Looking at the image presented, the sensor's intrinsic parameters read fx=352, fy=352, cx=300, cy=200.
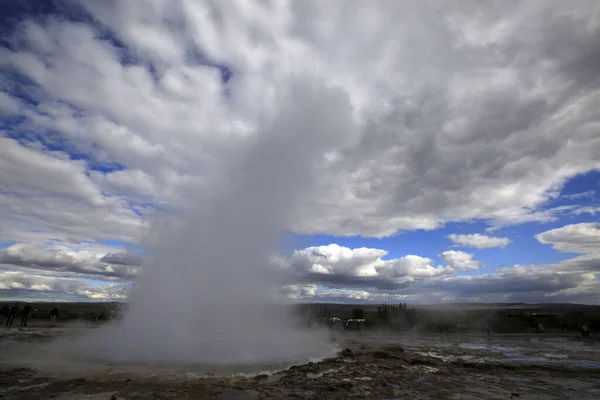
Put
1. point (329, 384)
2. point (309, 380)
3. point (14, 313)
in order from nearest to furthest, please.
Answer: point (329, 384) → point (309, 380) → point (14, 313)

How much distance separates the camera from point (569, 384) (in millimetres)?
11102

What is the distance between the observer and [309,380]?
10.3m

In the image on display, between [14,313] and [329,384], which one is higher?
[14,313]

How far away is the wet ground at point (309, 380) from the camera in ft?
28.5

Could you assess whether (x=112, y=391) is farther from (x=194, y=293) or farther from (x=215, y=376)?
(x=194, y=293)

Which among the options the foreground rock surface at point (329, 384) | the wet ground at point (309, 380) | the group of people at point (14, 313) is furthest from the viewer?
the group of people at point (14, 313)

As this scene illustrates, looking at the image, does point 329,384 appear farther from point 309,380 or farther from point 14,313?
point 14,313

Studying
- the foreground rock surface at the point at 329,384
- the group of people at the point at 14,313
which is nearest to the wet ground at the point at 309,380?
the foreground rock surface at the point at 329,384

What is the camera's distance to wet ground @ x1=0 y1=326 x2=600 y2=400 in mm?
8695

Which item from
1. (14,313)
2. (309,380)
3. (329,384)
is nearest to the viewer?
(329,384)

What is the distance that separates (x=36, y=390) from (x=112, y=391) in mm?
1815

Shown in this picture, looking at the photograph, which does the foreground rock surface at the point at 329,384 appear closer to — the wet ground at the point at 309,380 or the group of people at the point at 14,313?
the wet ground at the point at 309,380

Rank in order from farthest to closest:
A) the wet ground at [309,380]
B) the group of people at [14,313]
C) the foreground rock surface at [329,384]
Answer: the group of people at [14,313]
the wet ground at [309,380]
the foreground rock surface at [329,384]

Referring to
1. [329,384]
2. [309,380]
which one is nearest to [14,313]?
[309,380]
